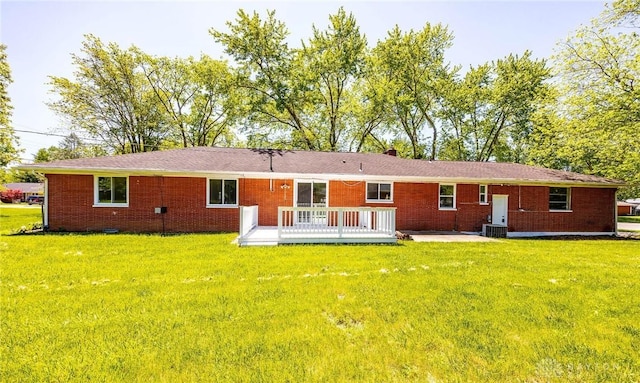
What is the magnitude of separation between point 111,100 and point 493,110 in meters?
36.5

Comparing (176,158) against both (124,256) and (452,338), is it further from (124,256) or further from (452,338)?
(452,338)

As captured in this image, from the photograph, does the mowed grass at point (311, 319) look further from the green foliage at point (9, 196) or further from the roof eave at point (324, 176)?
the green foliage at point (9, 196)

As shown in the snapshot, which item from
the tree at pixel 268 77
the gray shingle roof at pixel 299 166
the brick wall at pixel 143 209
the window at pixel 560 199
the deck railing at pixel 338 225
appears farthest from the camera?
the tree at pixel 268 77

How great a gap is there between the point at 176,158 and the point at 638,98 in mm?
22412

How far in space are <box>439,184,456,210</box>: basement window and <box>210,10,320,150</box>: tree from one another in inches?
594

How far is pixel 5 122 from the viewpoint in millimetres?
20922

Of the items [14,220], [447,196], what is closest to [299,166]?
[447,196]

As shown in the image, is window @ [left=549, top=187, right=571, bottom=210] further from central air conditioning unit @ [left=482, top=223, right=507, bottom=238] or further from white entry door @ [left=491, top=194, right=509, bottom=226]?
central air conditioning unit @ [left=482, top=223, right=507, bottom=238]

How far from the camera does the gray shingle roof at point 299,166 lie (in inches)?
457

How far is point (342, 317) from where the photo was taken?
4043 millimetres

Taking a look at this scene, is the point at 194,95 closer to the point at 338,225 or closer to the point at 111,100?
the point at 111,100

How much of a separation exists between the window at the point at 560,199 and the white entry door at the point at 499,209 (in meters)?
2.54

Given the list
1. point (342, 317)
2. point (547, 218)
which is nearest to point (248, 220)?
point (342, 317)

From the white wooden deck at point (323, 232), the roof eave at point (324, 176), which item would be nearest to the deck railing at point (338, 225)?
the white wooden deck at point (323, 232)
